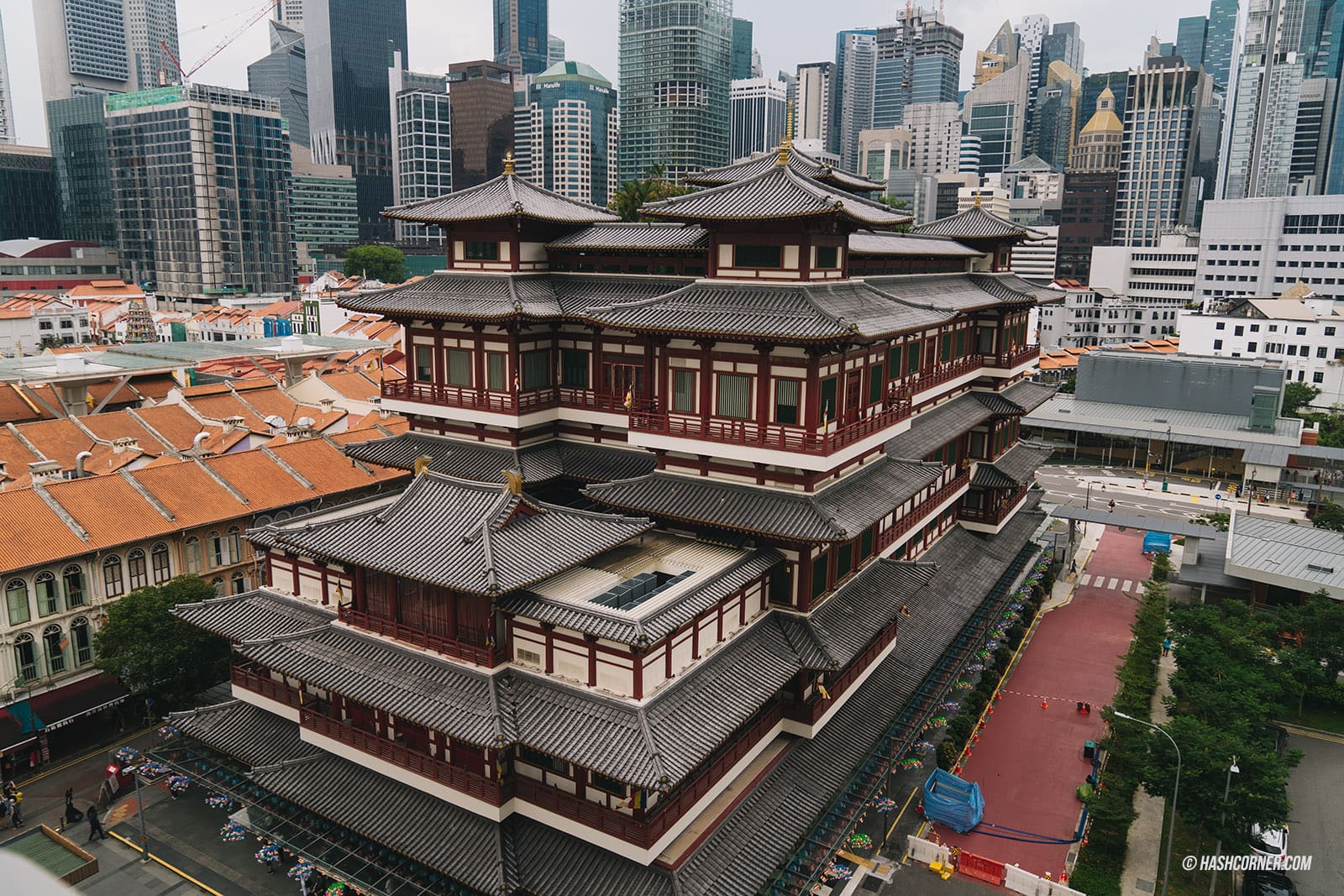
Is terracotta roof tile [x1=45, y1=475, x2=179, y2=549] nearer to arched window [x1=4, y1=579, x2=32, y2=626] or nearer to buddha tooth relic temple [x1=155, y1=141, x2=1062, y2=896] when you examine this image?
arched window [x1=4, y1=579, x2=32, y2=626]

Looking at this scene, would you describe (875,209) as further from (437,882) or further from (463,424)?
(437,882)

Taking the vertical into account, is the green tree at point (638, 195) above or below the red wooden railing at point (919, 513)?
above

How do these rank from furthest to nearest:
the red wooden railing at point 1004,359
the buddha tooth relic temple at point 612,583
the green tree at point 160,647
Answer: the red wooden railing at point 1004,359, the green tree at point 160,647, the buddha tooth relic temple at point 612,583

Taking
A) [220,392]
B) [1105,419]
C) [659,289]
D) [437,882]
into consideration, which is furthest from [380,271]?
[437,882]

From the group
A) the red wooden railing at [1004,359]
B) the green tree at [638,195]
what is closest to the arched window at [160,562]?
the green tree at [638,195]

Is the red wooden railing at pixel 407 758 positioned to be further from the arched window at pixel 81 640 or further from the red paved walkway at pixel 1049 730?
the red paved walkway at pixel 1049 730

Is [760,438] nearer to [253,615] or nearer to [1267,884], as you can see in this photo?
[253,615]
